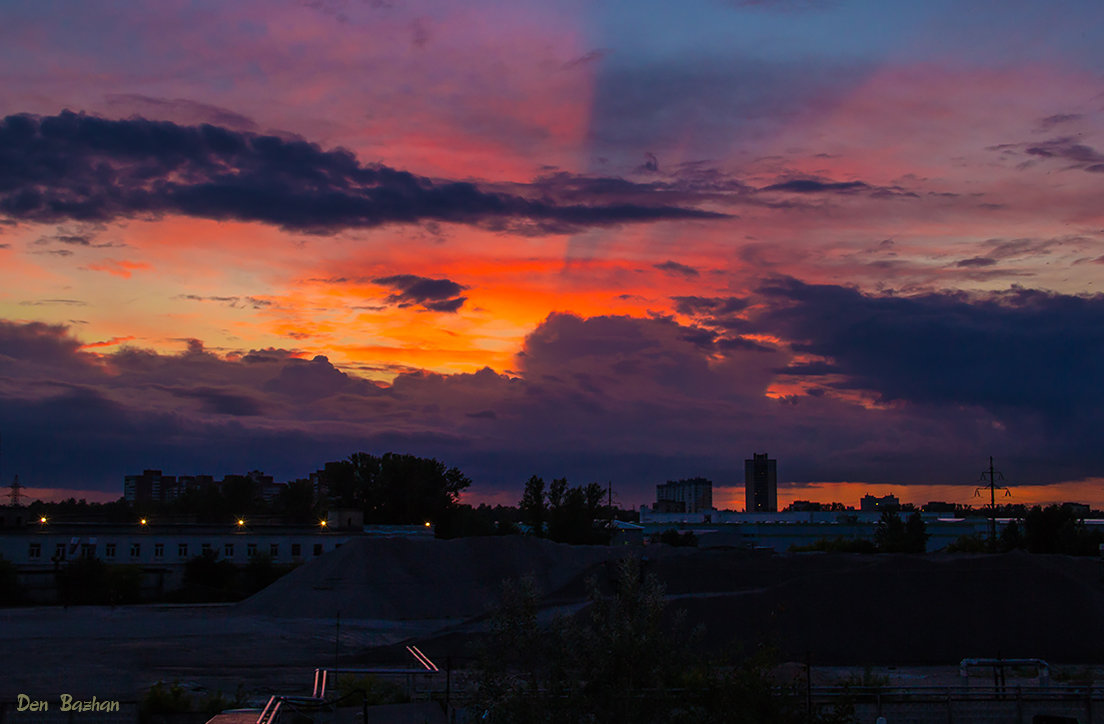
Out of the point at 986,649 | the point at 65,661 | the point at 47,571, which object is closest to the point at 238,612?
the point at 47,571

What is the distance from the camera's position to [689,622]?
48.9 m

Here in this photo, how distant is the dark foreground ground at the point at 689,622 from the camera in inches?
1714

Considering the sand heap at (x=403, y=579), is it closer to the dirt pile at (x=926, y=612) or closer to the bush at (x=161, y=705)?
the dirt pile at (x=926, y=612)

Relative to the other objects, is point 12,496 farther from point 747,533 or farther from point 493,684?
point 493,684

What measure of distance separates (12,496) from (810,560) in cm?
12527

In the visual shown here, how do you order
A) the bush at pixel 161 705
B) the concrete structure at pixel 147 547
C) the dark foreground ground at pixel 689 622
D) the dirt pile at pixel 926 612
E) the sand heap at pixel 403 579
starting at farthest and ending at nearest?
the concrete structure at pixel 147 547, the sand heap at pixel 403 579, the dirt pile at pixel 926 612, the dark foreground ground at pixel 689 622, the bush at pixel 161 705
